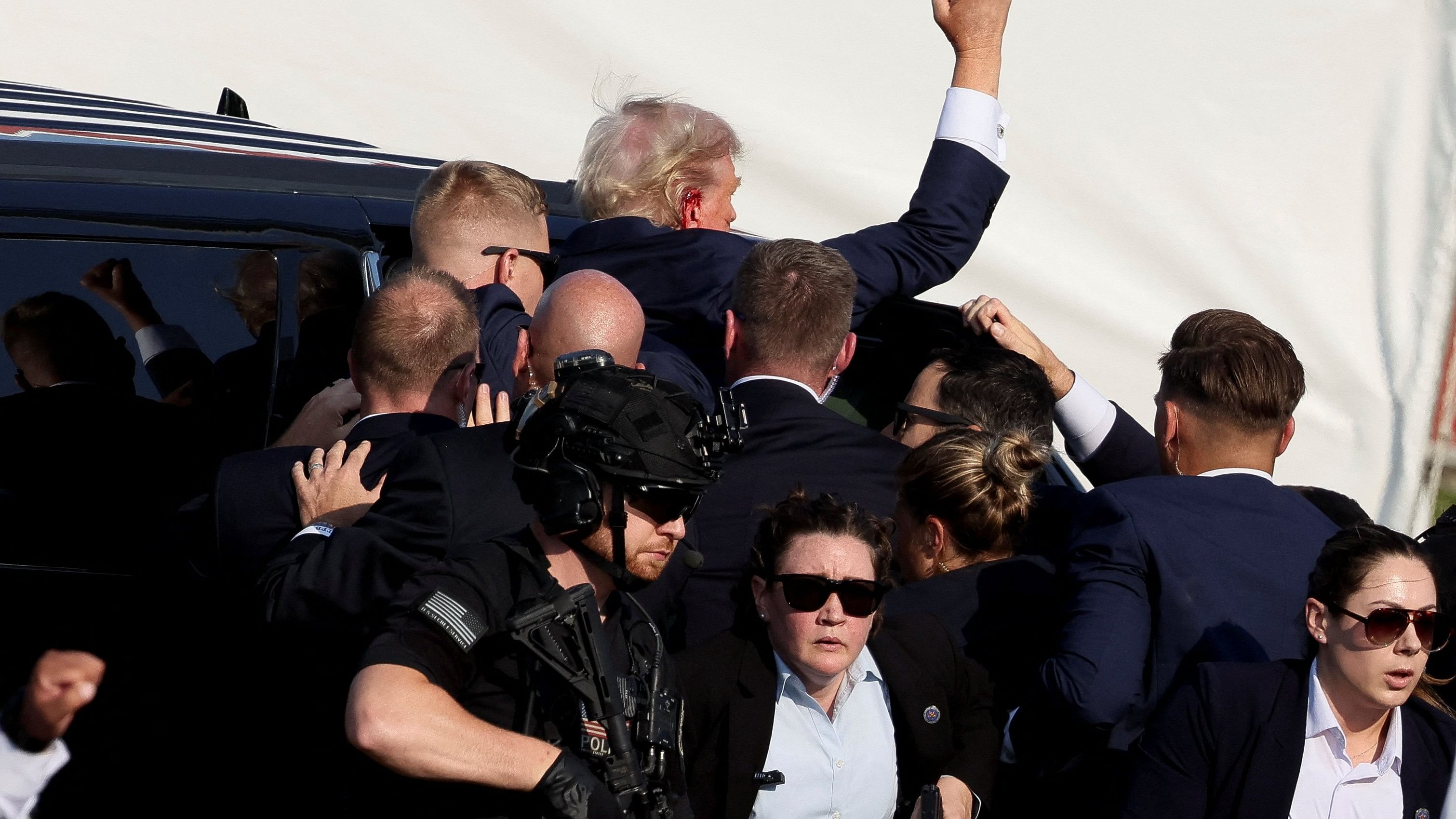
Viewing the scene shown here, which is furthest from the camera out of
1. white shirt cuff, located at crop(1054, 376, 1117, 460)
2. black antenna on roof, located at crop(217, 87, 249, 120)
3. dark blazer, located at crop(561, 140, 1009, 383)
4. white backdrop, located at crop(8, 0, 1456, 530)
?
white backdrop, located at crop(8, 0, 1456, 530)

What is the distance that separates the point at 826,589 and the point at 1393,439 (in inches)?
154

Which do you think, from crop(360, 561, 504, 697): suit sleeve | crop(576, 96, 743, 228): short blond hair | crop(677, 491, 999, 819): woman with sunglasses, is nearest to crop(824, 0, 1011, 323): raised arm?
crop(576, 96, 743, 228): short blond hair

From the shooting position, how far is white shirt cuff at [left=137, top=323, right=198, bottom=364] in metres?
2.95

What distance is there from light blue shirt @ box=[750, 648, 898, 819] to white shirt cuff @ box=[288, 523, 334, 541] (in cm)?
78

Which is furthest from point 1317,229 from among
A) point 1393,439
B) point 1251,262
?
point 1393,439

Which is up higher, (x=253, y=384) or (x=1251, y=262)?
(x=1251, y=262)

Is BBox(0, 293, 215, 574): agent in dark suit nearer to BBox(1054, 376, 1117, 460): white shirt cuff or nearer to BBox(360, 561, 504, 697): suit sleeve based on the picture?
BBox(360, 561, 504, 697): suit sleeve

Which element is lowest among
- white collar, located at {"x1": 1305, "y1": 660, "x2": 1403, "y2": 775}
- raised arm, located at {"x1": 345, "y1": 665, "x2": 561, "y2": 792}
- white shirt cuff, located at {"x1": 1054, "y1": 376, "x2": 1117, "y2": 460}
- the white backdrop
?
raised arm, located at {"x1": 345, "y1": 665, "x2": 561, "y2": 792}

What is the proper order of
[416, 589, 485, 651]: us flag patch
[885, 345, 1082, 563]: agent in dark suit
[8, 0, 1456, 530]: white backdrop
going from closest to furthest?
[416, 589, 485, 651]: us flag patch, [885, 345, 1082, 563]: agent in dark suit, [8, 0, 1456, 530]: white backdrop

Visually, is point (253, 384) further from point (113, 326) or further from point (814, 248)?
point (814, 248)

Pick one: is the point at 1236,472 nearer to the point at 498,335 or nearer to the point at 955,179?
the point at 955,179

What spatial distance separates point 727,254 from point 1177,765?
1.56 meters

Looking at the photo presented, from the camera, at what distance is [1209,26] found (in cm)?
629

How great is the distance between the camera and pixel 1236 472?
2971 millimetres
